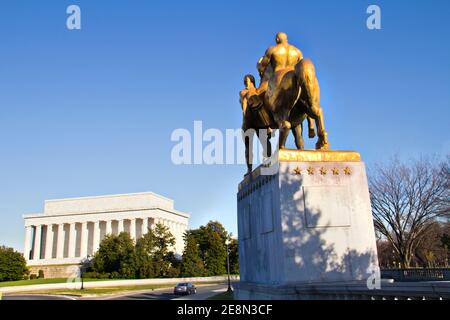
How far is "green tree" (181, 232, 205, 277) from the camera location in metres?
65.4

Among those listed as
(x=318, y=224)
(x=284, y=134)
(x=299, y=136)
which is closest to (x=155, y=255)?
(x=299, y=136)

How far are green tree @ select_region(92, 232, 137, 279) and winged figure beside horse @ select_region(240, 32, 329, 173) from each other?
54.9 m

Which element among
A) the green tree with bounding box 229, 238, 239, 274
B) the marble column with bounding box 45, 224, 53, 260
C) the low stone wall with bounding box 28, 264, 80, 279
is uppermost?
the marble column with bounding box 45, 224, 53, 260

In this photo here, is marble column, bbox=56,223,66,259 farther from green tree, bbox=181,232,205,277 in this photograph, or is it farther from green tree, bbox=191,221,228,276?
green tree, bbox=181,232,205,277

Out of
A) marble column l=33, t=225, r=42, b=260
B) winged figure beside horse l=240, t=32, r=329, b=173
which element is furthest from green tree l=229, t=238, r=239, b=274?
winged figure beside horse l=240, t=32, r=329, b=173

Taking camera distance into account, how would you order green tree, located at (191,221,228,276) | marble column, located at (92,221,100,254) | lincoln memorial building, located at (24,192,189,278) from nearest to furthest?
green tree, located at (191,221,228,276) → lincoln memorial building, located at (24,192,189,278) → marble column, located at (92,221,100,254)

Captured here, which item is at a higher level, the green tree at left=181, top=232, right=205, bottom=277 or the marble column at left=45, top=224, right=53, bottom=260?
the marble column at left=45, top=224, right=53, bottom=260

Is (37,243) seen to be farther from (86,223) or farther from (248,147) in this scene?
(248,147)

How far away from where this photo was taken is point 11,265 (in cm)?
7031

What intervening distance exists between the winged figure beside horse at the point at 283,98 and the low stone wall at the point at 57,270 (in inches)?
3106

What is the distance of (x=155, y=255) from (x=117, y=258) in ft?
20.8

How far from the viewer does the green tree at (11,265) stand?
69.4 meters
